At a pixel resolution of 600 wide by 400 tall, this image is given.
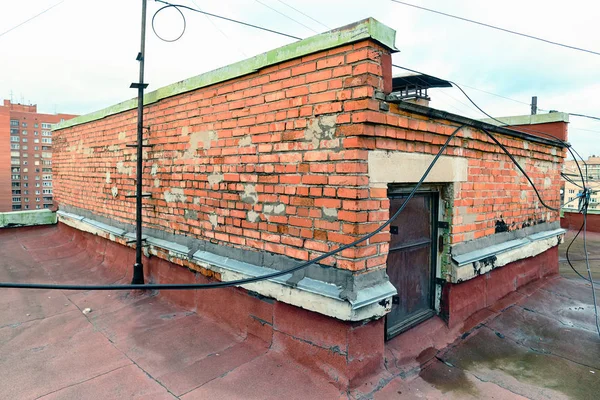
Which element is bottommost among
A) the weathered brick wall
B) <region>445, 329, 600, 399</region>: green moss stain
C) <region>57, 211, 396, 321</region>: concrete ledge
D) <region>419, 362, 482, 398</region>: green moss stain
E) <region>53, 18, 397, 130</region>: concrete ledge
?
<region>445, 329, 600, 399</region>: green moss stain

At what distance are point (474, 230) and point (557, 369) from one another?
1.42 meters

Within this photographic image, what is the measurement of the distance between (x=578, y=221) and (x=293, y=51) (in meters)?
11.8

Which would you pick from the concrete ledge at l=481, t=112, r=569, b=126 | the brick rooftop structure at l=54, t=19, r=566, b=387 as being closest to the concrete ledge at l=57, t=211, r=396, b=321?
the brick rooftop structure at l=54, t=19, r=566, b=387

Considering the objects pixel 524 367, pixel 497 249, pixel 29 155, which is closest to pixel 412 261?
pixel 524 367

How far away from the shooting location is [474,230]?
376 cm

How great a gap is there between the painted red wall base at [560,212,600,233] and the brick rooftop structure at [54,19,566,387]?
23.8 ft

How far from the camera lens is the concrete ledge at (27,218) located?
25.8 feet

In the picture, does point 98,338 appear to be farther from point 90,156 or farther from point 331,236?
point 90,156

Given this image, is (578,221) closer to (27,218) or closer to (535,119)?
(535,119)

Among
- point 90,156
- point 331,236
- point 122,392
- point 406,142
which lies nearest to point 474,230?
point 406,142

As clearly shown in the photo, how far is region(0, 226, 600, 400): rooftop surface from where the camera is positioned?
246 cm

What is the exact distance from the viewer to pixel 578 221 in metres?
10.5

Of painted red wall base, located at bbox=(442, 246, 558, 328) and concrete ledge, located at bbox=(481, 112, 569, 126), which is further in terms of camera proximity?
concrete ledge, located at bbox=(481, 112, 569, 126)

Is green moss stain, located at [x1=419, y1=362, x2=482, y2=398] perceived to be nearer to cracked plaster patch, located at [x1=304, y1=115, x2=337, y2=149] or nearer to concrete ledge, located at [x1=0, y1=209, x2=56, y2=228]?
cracked plaster patch, located at [x1=304, y1=115, x2=337, y2=149]
